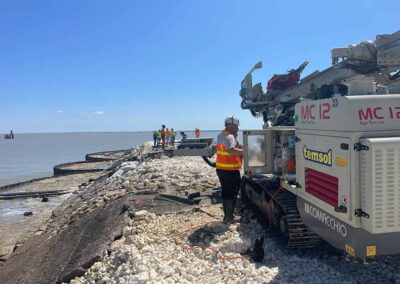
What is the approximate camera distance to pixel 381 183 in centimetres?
384

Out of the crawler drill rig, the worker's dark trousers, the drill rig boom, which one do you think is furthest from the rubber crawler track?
the drill rig boom

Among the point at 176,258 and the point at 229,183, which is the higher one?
the point at 229,183

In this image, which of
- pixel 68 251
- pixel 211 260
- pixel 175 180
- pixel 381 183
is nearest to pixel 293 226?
pixel 211 260

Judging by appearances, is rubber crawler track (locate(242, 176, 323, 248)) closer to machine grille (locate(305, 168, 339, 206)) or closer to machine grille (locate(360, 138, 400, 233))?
machine grille (locate(305, 168, 339, 206))

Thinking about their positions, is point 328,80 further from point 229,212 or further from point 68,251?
point 68,251

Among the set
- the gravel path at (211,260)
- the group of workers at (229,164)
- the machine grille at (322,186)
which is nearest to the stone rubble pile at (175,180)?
the group of workers at (229,164)

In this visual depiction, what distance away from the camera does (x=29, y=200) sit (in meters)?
22.0

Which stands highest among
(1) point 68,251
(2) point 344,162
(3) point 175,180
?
(2) point 344,162

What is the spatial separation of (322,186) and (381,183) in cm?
91

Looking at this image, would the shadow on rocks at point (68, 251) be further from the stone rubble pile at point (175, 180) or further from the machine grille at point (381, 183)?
the machine grille at point (381, 183)

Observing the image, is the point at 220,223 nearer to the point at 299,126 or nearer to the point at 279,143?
the point at 279,143

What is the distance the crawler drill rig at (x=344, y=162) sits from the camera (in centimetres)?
388

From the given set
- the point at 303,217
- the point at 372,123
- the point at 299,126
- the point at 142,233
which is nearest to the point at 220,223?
the point at 142,233

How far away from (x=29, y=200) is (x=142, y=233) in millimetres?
17342
